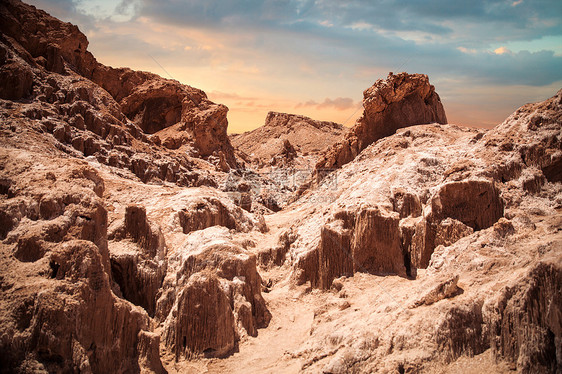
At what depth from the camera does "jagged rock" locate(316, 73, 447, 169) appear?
118ft

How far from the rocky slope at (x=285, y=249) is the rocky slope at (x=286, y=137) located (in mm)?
37810

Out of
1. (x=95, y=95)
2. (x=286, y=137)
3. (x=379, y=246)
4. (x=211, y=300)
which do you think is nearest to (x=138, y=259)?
(x=211, y=300)

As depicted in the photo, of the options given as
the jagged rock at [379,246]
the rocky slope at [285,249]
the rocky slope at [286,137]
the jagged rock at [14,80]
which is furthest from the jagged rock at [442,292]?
the rocky slope at [286,137]

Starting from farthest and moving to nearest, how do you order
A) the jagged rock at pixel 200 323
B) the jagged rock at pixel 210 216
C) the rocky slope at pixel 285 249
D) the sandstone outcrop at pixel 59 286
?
1. the jagged rock at pixel 210 216
2. the jagged rock at pixel 200 323
3. the rocky slope at pixel 285 249
4. the sandstone outcrop at pixel 59 286

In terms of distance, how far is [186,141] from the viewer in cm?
4956

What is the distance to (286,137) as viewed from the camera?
85812 millimetres

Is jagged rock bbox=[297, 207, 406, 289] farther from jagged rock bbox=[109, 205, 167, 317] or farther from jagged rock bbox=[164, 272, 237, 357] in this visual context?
jagged rock bbox=[109, 205, 167, 317]

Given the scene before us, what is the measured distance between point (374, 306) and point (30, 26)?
34667 millimetres

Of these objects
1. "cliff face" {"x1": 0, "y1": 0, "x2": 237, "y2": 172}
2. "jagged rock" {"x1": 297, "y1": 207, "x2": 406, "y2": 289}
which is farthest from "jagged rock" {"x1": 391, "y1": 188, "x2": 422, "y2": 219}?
"cliff face" {"x1": 0, "y1": 0, "x2": 237, "y2": 172}

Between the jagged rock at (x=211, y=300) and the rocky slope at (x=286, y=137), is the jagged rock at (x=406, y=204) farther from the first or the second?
the rocky slope at (x=286, y=137)

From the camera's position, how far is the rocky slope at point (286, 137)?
79.2 metres

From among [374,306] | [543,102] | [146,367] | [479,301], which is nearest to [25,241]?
[146,367]

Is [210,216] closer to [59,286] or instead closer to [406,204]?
[406,204]

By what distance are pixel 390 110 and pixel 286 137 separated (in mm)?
49847
